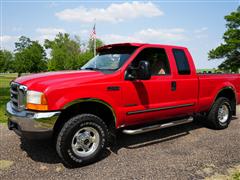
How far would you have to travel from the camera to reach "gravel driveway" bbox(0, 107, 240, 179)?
4094 millimetres

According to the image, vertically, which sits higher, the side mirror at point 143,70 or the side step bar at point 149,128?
the side mirror at point 143,70

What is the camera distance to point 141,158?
15.5 ft

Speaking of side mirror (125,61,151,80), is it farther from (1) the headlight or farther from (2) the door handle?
(1) the headlight

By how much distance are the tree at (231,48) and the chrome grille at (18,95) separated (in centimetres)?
3584

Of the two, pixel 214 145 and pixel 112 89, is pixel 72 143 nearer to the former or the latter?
pixel 112 89

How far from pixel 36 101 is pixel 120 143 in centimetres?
226

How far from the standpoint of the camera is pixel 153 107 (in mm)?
5152

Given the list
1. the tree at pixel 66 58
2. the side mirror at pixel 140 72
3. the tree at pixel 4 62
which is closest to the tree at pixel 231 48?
the tree at pixel 66 58

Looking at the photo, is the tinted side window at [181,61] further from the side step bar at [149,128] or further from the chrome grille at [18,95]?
the chrome grille at [18,95]

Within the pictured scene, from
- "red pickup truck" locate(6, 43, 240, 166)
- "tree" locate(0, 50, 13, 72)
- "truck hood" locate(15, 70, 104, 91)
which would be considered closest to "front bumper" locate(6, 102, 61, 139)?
"red pickup truck" locate(6, 43, 240, 166)

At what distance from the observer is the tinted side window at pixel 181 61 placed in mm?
5688

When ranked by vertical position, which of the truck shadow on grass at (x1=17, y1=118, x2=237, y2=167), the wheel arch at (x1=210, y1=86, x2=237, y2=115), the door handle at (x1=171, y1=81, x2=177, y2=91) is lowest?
the truck shadow on grass at (x1=17, y1=118, x2=237, y2=167)

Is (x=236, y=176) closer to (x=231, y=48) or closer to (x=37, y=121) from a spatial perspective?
(x=37, y=121)

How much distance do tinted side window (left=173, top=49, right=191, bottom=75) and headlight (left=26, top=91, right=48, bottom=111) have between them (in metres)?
2.96
